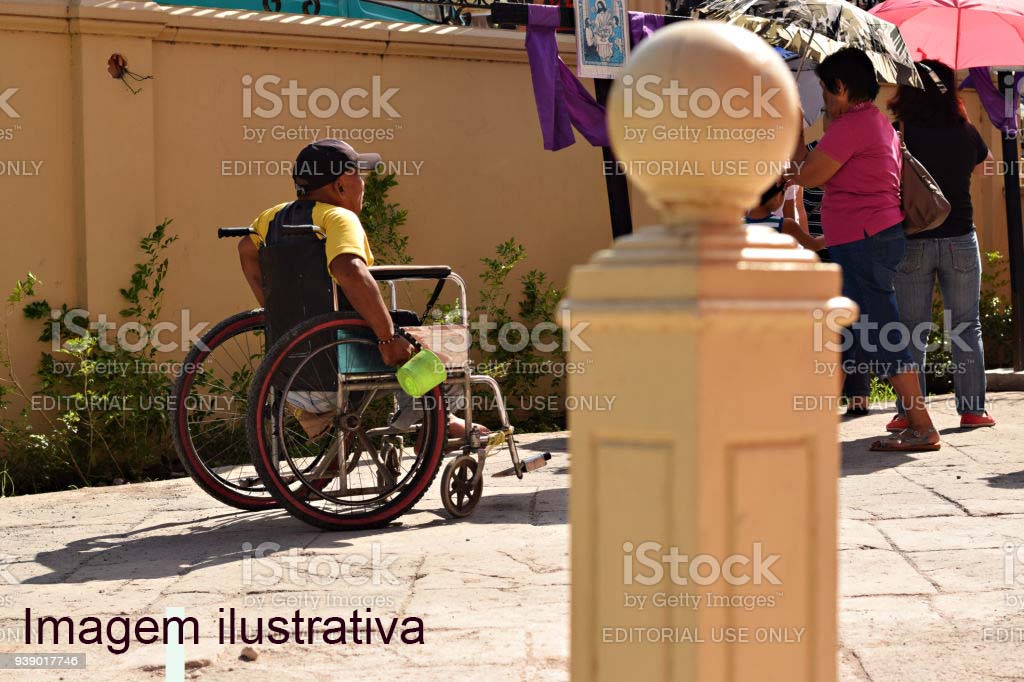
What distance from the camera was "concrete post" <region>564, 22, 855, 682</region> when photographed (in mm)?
1643

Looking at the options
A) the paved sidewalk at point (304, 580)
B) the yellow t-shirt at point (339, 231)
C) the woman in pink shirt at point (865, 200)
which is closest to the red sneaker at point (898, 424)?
the woman in pink shirt at point (865, 200)

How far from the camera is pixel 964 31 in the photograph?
6848 millimetres

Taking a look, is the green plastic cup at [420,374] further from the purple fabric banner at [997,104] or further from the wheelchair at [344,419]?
the purple fabric banner at [997,104]

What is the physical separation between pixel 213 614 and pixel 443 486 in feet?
4.40

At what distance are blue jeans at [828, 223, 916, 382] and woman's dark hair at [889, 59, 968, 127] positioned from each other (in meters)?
0.98

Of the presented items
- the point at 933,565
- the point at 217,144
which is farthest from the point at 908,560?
the point at 217,144

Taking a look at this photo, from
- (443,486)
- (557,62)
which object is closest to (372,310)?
(443,486)

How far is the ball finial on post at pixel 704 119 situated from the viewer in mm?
1658

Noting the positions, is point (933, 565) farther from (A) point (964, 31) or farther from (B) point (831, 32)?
(A) point (964, 31)

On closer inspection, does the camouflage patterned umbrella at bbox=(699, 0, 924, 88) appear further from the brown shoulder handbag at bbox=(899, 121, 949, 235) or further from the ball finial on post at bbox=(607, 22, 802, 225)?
the ball finial on post at bbox=(607, 22, 802, 225)

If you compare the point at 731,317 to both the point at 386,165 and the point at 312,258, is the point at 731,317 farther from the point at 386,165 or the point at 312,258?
the point at 386,165

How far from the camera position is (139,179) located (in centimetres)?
644

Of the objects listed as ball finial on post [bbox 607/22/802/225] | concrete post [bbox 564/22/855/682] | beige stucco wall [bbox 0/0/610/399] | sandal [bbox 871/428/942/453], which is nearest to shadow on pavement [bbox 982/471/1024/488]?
sandal [bbox 871/428/942/453]

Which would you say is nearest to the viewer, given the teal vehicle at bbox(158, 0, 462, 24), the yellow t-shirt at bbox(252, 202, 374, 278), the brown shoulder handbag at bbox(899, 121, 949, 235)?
the yellow t-shirt at bbox(252, 202, 374, 278)
